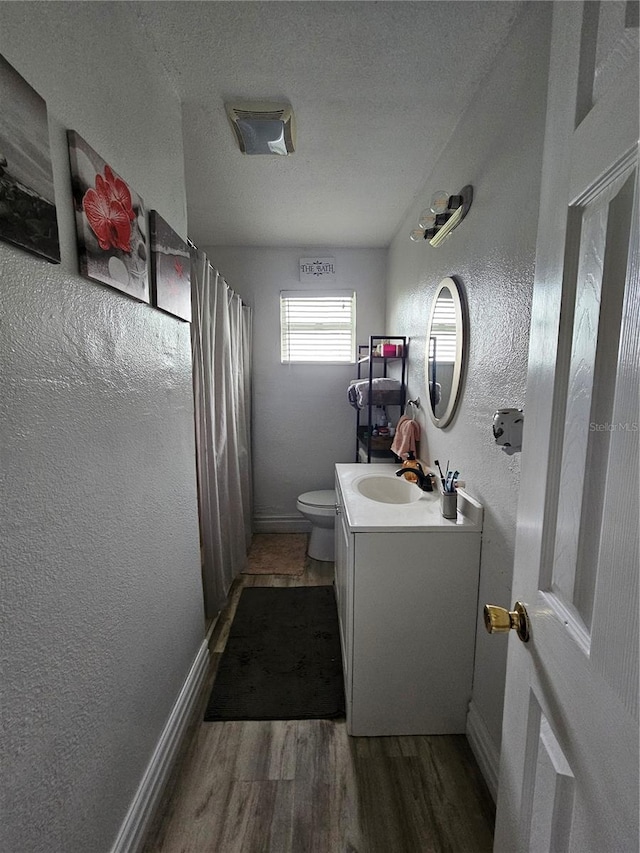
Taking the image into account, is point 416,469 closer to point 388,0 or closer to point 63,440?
point 63,440

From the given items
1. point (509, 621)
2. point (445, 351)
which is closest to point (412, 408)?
point (445, 351)

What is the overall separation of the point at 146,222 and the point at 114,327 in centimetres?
41

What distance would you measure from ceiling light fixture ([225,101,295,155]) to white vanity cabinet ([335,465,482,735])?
155 centimetres

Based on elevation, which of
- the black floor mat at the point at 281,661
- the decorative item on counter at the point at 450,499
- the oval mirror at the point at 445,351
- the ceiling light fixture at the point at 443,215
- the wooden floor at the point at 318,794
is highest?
the ceiling light fixture at the point at 443,215

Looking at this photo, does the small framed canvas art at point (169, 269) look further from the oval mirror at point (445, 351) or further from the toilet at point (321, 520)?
the toilet at point (321, 520)

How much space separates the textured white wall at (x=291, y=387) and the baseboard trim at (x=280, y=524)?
0.8 inches

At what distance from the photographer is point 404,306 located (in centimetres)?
245

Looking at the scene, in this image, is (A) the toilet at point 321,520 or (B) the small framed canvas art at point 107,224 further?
(A) the toilet at point 321,520

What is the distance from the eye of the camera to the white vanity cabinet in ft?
4.43

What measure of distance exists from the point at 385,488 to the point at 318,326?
163 centimetres

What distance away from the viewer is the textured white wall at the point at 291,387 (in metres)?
3.02

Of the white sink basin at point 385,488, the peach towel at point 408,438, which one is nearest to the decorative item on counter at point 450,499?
the white sink basin at point 385,488

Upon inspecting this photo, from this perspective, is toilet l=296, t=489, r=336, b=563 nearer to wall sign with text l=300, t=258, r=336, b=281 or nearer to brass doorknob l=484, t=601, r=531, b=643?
wall sign with text l=300, t=258, r=336, b=281

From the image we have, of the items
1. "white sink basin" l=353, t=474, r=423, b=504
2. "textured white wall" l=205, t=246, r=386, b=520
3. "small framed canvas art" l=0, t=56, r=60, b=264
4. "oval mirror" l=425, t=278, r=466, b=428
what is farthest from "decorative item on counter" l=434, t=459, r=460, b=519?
"textured white wall" l=205, t=246, r=386, b=520
